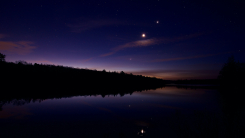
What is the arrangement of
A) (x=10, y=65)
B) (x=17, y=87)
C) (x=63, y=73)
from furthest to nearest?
(x=63, y=73) < (x=10, y=65) < (x=17, y=87)

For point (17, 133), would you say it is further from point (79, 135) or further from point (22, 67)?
point (22, 67)

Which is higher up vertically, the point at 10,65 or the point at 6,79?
the point at 10,65

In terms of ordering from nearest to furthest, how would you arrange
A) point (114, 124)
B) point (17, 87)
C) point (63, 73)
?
point (114, 124) < point (17, 87) < point (63, 73)

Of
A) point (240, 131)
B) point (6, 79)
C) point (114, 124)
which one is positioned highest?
point (6, 79)

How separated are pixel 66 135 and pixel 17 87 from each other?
62.6 feet

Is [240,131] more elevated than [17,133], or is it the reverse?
[240,131]

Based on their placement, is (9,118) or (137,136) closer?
(137,136)

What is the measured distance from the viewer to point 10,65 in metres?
21.9

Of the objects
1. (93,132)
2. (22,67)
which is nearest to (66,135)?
(93,132)

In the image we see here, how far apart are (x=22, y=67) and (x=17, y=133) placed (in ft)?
75.8

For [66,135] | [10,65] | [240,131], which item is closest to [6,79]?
[10,65]

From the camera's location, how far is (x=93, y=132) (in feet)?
18.8

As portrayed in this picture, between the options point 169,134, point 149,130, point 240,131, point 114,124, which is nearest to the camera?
point 240,131

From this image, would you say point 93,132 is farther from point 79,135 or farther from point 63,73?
point 63,73
